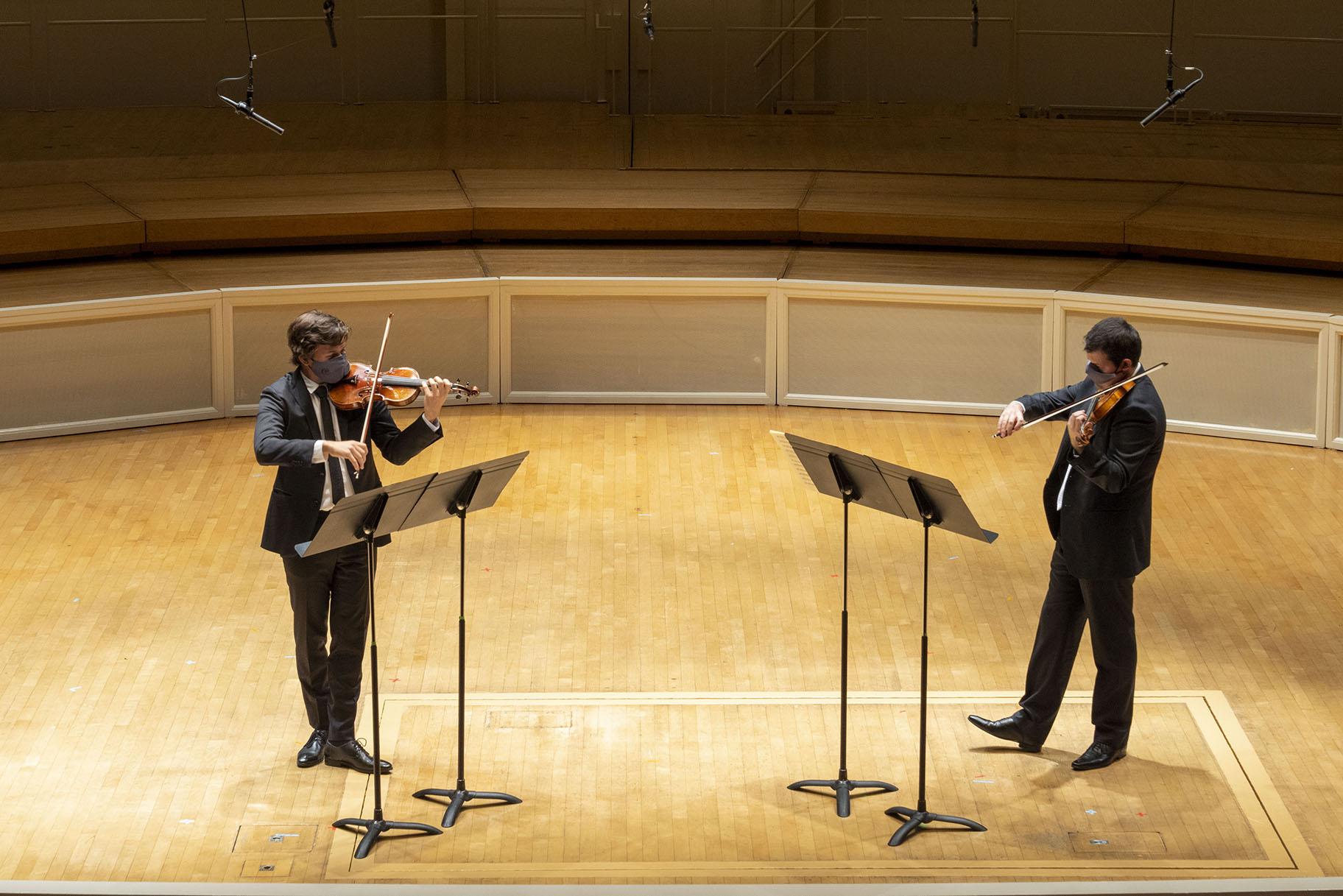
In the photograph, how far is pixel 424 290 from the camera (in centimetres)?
732

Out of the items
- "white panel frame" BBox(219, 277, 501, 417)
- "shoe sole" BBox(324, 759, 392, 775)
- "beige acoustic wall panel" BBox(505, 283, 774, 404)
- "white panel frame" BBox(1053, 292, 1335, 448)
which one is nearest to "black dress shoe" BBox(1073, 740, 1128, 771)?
"shoe sole" BBox(324, 759, 392, 775)

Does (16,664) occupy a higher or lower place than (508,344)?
lower

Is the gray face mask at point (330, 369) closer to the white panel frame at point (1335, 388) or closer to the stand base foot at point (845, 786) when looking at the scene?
the stand base foot at point (845, 786)

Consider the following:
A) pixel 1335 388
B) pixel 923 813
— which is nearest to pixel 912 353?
pixel 1335 388

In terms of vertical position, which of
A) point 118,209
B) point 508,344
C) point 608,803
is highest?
point 118,209

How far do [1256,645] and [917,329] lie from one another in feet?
8.53

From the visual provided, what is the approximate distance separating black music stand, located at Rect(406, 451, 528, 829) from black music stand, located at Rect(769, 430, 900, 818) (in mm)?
680

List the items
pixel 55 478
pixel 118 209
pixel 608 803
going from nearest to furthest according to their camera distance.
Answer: pixel 608 803 → pixel 55 478 → pixel 118 209

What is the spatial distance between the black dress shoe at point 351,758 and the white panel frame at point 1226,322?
13.1 feet

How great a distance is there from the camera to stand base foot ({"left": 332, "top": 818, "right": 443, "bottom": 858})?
155 inches

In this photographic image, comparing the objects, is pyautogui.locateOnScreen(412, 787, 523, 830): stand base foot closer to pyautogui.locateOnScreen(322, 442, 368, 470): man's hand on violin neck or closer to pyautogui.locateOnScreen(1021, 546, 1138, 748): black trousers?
pyautogui.locateOnScreen(322, 442, 368, 470): man's hand on violin neck

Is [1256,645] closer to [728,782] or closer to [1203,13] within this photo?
[728,782]

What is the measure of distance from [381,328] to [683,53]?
152 inches

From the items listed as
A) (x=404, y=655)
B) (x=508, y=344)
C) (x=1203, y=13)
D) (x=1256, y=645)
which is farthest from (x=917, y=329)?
(x=1203, y=13)
